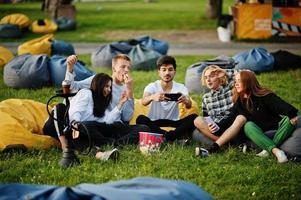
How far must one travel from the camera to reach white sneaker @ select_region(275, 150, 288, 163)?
6.68 metres

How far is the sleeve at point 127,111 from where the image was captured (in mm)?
7755

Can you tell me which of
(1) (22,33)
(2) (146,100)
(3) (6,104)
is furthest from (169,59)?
(1) (22,33)

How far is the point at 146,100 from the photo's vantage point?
25.4ft

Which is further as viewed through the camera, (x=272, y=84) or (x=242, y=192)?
(x=272, y=84)

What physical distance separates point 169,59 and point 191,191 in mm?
3645

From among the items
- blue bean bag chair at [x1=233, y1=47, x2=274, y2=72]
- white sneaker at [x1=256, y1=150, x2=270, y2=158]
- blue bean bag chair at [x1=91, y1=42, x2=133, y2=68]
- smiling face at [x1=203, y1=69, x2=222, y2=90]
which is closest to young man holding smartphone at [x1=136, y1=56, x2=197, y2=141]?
smiling face at [x1=203, y1=69, x2=222, y2=90]

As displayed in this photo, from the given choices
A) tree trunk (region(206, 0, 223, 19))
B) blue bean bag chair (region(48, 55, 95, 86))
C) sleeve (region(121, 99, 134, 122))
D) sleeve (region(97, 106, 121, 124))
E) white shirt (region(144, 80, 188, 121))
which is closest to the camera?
sleeve (region(97, 106, 121, 124))

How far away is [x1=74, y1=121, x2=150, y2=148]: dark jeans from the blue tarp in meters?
2.62

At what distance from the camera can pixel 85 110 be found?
7.30 meters

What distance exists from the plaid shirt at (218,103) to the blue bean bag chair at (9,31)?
14685mm

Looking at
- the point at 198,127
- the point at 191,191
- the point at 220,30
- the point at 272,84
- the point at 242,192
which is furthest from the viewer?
the point at 220,30

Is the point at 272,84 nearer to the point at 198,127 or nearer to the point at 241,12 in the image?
the point at 198,127

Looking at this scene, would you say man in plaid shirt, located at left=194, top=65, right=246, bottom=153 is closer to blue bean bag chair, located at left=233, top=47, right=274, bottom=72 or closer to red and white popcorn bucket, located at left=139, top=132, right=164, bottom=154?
red and white popcorn bucket, located at left=139, top=132, right=164, bottom=154

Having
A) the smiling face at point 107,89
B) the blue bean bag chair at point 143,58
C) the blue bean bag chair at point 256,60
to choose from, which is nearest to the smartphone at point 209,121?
the smiling face at point 107,89
